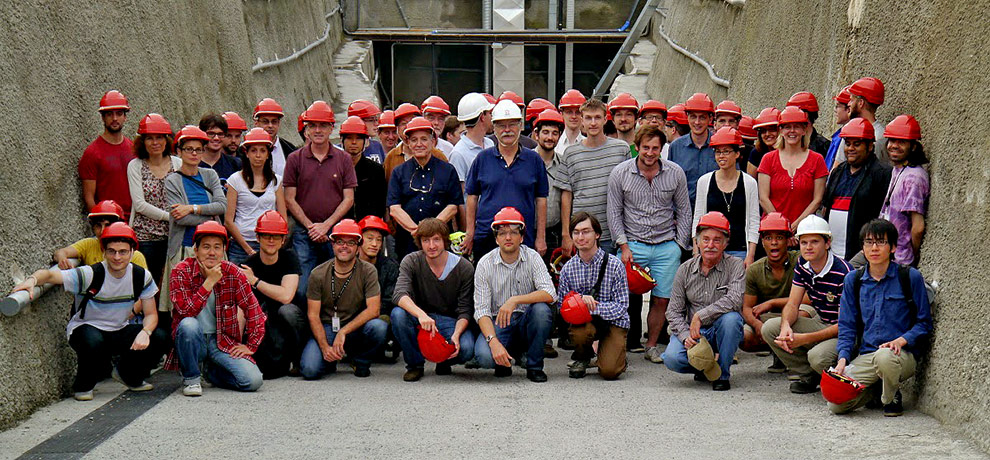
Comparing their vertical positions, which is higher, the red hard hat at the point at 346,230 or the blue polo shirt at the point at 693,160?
the blue polo shirt at the point at 693,160

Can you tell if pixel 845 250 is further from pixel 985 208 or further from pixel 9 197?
pixel 9 197

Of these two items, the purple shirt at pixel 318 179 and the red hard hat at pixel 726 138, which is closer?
the red hard hat at pixel 726 138

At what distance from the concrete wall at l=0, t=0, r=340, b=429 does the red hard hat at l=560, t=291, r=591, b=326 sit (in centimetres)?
363

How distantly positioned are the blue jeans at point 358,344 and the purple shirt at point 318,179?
1252mm

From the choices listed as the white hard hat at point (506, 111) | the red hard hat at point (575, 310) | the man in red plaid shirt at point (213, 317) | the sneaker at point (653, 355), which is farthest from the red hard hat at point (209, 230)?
the sneaker at point (653, 355)

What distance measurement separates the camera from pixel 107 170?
8891 millimetres

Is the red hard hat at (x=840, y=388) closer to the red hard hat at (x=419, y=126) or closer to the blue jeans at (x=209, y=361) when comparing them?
the blue jeans at (x=209, y=361)

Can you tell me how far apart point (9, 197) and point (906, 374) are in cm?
599

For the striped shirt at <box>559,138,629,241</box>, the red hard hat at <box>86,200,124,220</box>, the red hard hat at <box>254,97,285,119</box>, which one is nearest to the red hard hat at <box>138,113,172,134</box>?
the red hard hat at <box>86,200,124,220</box>

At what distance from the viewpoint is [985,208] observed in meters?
6.79

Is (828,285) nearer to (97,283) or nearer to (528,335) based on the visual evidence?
(528,335)

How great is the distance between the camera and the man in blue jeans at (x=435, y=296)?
877cm

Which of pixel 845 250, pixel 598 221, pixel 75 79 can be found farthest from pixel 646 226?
pixel 75 79

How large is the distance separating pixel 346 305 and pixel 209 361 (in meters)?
1.17
